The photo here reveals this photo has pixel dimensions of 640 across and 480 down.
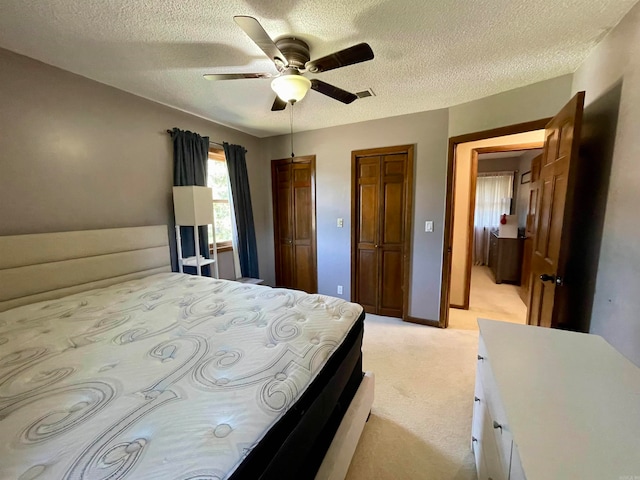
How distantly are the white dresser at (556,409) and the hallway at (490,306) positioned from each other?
2.14m

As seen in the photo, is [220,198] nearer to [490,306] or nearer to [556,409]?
[556,409]

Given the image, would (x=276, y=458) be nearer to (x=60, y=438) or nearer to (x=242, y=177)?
(x=60, y=438)

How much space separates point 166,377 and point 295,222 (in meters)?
3.00

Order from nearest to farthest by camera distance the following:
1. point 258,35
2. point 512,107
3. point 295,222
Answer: point 258,35
point 512,107
point 295,222

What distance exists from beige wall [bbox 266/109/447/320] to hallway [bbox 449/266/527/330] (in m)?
0.48

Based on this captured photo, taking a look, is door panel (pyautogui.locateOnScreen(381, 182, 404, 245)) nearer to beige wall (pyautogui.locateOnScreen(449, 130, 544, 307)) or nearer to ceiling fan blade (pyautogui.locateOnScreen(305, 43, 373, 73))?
beige wall (pyautogui.locateOnScreen(449, 130, 544, 307))

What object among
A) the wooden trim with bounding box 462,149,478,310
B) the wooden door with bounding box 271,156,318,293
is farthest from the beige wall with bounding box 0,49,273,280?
the wooden trim with bounding box 462,149,478,310

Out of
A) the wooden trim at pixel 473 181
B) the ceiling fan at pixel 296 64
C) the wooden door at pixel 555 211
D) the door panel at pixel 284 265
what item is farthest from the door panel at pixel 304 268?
the wooden door at pixel 555 211

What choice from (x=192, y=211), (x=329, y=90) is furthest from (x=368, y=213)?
(x=192, y=211)

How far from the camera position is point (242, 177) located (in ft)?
11.6

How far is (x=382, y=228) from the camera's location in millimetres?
3289

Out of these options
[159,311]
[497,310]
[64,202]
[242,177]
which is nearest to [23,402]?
[159,311]

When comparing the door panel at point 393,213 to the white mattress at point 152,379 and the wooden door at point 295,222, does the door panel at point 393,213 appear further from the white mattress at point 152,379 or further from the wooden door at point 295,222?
the white mattress at point 152,379

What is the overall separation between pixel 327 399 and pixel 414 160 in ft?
8.76
